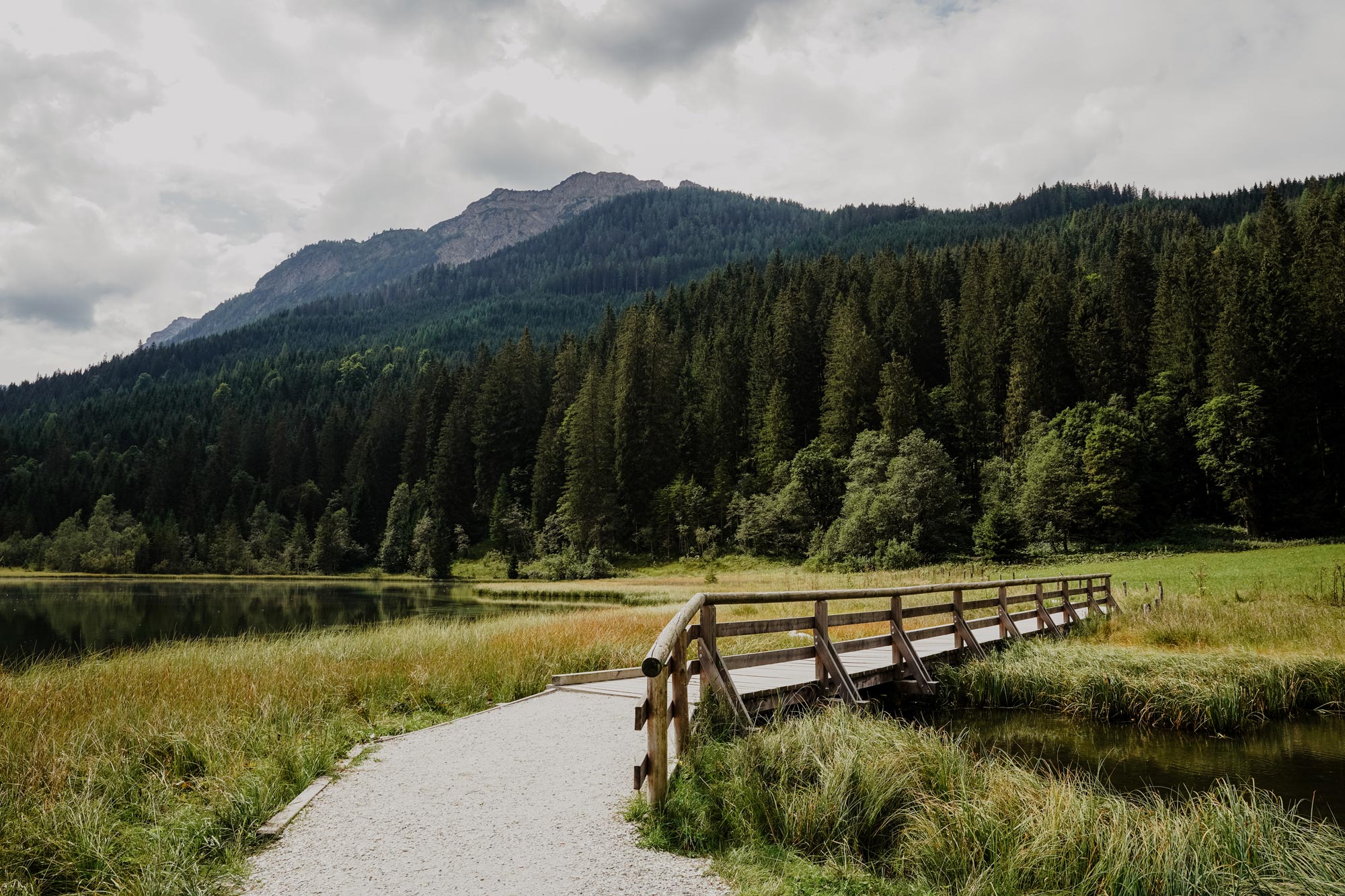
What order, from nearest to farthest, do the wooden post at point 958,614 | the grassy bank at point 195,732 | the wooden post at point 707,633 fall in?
1. the grassy bank at point 195,732
2. the wooden post at point 707,633
3. the wooden post at point 958,614

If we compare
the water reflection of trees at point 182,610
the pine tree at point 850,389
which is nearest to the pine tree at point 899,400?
the pine tree at point 850,389

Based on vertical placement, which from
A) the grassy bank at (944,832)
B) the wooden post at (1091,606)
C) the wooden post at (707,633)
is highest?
the wooden post at (707,633)

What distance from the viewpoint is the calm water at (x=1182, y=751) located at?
940 cm

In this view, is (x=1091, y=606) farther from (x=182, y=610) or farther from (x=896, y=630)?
(x=182, y=610)

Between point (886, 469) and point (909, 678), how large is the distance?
50.2 metres

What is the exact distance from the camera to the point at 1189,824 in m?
5.80

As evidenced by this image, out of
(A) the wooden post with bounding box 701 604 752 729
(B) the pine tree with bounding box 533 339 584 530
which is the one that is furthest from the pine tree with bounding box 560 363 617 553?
(A) the wooden post with bounding box 701 604 752 729

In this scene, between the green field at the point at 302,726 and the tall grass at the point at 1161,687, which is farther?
the tall grass at the point at 1161,687

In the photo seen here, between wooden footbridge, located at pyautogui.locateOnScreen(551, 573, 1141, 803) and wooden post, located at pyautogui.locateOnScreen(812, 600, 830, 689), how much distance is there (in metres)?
0.01

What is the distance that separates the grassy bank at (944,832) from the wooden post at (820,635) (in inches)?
126

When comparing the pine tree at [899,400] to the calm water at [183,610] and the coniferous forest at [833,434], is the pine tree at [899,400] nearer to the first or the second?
the coniferous forest at [833,434]

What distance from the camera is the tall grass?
12617 mm

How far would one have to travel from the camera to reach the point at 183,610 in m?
41.3

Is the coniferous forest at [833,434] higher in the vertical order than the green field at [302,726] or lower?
higher
